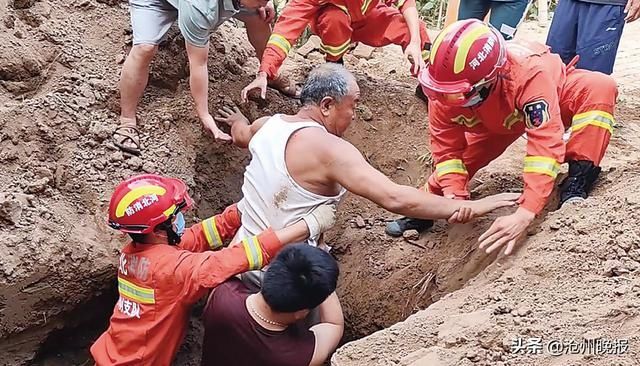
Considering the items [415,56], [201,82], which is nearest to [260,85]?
[201,82]

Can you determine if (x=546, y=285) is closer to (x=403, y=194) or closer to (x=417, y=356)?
(x=417, y=356)

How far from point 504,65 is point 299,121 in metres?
0.93

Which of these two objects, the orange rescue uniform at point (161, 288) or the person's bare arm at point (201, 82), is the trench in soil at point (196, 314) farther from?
the person's bare arm at point (201, 82)

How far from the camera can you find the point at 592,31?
4031mm

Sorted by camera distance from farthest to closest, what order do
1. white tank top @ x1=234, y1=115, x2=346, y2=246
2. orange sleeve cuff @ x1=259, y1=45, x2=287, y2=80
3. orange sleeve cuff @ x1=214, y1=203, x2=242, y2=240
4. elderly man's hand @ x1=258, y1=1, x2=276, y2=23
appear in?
elderly man's hand @ x1=258, y1=1, x2=276, y2=23 < orange sleeve cuff @ x1=259, y1=45, x2=287, y2=80 < orange sleeve cuff @ x1=214, y1=203, x2=242, y2=240 < white tank top @ x1=234, y1=115, x2=346, y2=246

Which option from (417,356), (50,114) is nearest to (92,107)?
(50,114)

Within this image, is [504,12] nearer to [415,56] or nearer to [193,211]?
[415,56]

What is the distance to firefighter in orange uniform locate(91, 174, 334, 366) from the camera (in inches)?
130

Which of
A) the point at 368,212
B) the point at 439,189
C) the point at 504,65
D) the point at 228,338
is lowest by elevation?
the point at 368,212

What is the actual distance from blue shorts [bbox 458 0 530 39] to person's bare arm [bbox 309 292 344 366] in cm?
209

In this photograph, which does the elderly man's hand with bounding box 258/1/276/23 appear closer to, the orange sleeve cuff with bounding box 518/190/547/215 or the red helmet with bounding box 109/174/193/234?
the red helmet with bounding box 109/174/193/234

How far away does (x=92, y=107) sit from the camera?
4.18 metres

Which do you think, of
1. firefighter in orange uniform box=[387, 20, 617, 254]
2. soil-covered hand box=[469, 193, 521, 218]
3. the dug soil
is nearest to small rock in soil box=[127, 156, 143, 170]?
the dug soil

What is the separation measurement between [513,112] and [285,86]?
201cm
